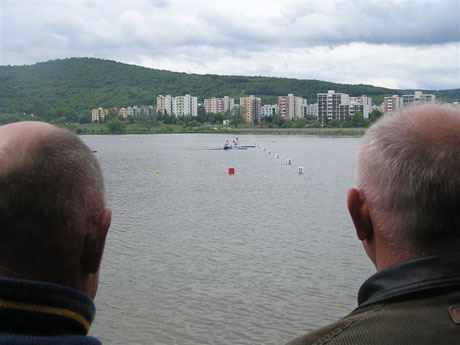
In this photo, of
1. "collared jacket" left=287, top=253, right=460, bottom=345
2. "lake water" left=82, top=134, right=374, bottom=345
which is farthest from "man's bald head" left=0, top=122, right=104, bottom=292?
"lake water" left=82, top=134, right=374, bottom=345

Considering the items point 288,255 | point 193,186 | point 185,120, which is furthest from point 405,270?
point 185,120

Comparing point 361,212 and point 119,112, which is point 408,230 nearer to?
point 361,212

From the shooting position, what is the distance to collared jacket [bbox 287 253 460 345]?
163cm

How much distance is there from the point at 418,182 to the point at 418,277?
315 mm

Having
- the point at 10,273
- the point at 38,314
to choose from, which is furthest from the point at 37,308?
the point at 10,273

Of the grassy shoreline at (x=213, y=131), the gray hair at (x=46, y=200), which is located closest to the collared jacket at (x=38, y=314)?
the gray hair at (x=46, y=200)

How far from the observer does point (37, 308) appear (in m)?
1.50

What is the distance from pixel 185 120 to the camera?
184625 mm

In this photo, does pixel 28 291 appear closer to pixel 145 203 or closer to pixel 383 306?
pixel 383 306

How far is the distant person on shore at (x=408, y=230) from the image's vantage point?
1.66m

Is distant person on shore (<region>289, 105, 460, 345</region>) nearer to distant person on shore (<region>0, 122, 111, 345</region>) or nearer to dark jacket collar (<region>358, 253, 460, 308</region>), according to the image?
dark jacket collar (<region>358, 253, 460, 308</region>)

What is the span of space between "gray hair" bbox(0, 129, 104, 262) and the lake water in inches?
46.9

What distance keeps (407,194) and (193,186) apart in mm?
36222

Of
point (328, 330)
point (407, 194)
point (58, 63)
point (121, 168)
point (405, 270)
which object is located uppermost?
point (58, 63)
